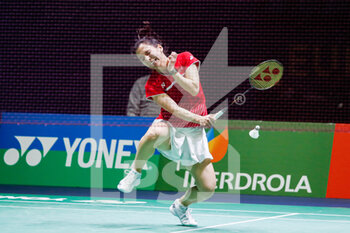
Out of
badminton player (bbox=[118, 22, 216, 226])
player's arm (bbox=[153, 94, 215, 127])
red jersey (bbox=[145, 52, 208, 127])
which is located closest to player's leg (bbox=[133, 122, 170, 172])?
badminton player (bbox=[118, 22, 216, 226])

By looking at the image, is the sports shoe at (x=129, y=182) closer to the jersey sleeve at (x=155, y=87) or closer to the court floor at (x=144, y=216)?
the court floor at (x=144, y=216)

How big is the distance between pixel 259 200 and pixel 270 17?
5.57 m

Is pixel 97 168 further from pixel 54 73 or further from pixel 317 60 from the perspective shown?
pixel 317 60

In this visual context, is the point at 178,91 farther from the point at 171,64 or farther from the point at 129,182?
the point at 129,182

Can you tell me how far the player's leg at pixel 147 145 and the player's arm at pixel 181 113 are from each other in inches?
12.6

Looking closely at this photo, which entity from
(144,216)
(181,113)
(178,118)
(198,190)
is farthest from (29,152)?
(181,113)

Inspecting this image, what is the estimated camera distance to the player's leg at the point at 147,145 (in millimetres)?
6059

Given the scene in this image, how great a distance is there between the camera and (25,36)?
13.1 meters

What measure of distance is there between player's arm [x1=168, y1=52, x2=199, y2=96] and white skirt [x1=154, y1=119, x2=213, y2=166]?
46cm

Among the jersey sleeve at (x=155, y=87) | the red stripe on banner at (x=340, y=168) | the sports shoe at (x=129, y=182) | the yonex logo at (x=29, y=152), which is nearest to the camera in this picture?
the jersey sleeve at (x=155, y=87)

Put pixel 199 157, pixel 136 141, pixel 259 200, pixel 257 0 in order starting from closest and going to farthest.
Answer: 1. pixel 199 157
2. pixel 259 200
3. pixel 136 141
4. pixel 257 0

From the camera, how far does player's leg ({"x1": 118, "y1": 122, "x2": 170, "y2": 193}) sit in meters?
6.06

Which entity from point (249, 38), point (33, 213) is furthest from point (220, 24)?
point (33, 213)

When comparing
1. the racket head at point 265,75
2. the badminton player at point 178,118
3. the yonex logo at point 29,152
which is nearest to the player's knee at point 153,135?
the badminton player at point 178,118
